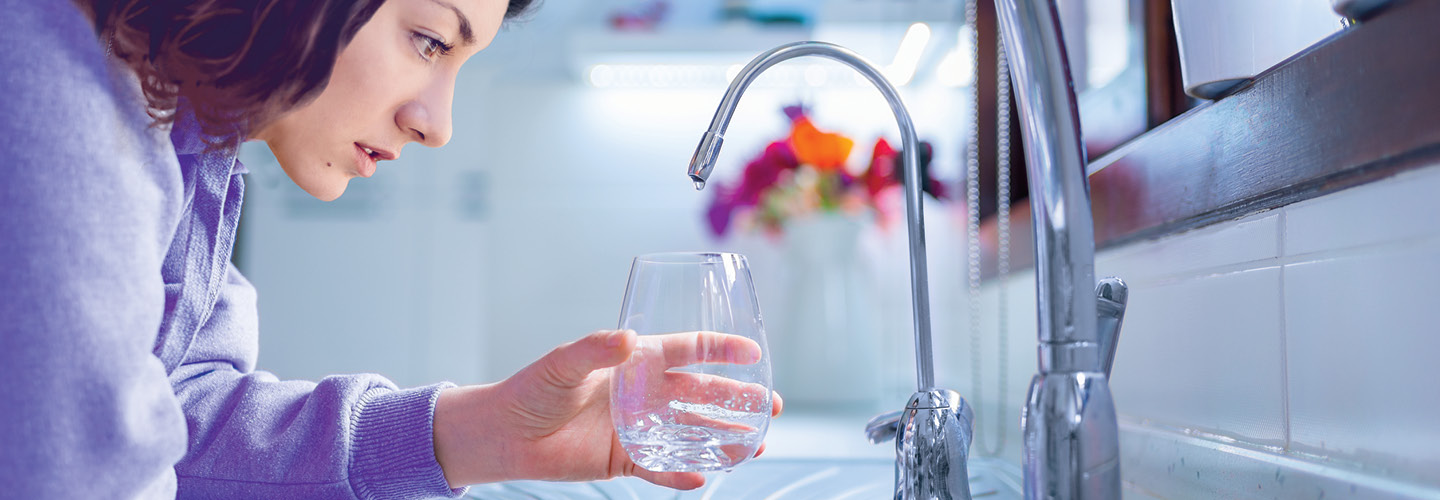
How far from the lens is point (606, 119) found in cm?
248

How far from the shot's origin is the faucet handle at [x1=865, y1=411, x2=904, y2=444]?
64 centimetres

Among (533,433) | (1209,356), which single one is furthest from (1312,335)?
(533,433)

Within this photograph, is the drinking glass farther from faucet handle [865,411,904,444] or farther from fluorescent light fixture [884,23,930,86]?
fluorescent light fixture [884,23,930,86]

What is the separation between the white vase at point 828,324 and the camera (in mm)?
1677

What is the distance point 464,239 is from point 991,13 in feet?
4.50

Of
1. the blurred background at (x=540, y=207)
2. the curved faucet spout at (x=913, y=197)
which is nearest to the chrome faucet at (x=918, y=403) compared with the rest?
the curved faucet spout at (x=913, y=197)

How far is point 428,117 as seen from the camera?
804 millimetres

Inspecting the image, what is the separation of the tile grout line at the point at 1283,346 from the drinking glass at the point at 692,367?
11.7 inches

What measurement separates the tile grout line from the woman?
31 cm

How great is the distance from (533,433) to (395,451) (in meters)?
0.10

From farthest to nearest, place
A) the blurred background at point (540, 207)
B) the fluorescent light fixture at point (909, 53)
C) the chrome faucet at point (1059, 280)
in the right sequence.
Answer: the blurred background at point (540, 207) < the fluorescent light fixture at point (909, 53) < the chrome faucet at point (1059, 280)

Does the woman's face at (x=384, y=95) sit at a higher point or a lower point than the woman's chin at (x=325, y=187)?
higher

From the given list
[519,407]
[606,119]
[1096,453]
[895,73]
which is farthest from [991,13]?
[1096,453]

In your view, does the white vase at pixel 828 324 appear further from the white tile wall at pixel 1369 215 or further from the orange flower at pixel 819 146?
the white tile wall at pixel 1369 215
